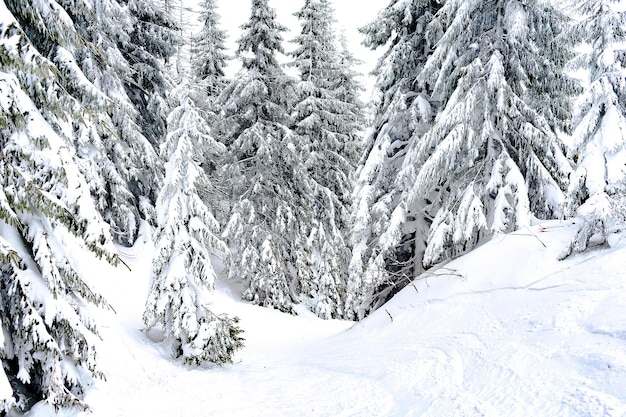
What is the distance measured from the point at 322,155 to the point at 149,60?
8.63 meters

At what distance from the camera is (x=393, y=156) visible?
12.3 metres

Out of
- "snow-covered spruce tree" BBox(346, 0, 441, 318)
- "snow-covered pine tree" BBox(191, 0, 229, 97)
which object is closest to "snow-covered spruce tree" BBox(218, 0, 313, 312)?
"snow-covered spruce tree" BBox(346, 0, 441, 318)

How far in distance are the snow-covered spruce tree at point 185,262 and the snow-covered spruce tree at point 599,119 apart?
6759 millimetres

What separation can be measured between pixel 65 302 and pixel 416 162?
28.4ft

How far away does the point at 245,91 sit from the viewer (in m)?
15.5

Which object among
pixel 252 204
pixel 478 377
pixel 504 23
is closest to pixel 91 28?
pixel 252 204

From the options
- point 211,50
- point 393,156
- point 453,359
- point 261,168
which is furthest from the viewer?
point 211,50

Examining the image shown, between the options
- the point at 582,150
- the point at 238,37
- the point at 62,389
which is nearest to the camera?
the point at 62,389

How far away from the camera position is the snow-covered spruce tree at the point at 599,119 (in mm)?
5199

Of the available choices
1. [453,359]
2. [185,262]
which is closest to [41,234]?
[185,262]

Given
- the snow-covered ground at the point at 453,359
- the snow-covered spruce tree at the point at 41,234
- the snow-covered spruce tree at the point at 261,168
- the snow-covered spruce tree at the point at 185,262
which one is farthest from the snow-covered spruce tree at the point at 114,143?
the snow-covered ground at the point at 453,359

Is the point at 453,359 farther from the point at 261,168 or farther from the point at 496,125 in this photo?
the point at 261,168

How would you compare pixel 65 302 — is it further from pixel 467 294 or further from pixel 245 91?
pixel 245 91

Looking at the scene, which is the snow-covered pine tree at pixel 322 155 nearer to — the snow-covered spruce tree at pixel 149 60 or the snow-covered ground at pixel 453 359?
the snow-covered spruce tree at pixel 149 60
